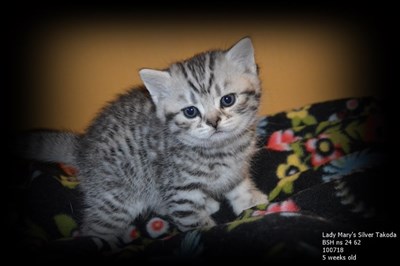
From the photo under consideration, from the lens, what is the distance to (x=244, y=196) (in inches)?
56.4

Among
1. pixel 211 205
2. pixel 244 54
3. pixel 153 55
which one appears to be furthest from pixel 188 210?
pixel 153 55

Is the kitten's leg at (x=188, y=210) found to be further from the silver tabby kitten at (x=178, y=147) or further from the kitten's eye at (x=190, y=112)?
the kitten's eye at (x=190, y=112)

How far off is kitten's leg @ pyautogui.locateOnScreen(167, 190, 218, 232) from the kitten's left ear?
487 millimetres

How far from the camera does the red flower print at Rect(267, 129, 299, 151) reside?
1.64 m

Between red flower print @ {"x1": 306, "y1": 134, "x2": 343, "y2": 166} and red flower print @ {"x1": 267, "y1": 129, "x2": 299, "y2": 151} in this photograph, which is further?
red flower print @ {"x1": 267, "y1": 129, "x2": 299, "y2": 151}

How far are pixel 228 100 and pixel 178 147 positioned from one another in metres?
0.25

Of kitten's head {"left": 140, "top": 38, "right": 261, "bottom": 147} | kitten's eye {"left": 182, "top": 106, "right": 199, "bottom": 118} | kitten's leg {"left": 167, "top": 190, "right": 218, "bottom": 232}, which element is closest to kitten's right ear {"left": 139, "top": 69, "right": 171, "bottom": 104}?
kitten's head {"left": 140, "top": 38, "right": 261, "bottom": 147}

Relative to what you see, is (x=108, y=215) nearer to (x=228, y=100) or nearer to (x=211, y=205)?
(x=211, y=205)

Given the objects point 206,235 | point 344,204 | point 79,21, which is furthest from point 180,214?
point 79,21

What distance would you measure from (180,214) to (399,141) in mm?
866

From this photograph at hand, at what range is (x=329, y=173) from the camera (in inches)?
52.9

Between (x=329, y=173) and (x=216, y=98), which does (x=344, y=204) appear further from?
(x=216, y=98)

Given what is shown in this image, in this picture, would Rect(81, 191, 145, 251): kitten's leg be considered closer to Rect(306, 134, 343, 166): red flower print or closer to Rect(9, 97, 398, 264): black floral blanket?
Rect(9, 97, 398, 264): black floral blanket

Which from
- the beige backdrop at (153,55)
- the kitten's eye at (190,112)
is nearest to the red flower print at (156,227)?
the kitten's eye at (190,112)
